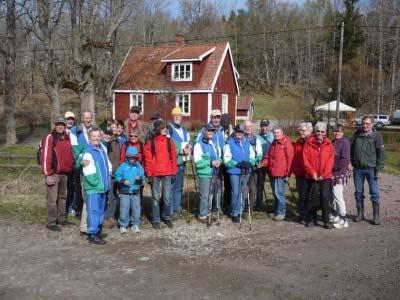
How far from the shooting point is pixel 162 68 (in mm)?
34312

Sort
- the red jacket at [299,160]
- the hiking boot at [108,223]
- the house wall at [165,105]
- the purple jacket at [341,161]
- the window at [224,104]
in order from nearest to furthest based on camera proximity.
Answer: the hiking boot at [108,223]
the purple jacket at [341,161]
the red jacket at [299,160]
the house wall at [165,105]
the window at [224,104]

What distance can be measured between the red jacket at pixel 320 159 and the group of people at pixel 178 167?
2cm

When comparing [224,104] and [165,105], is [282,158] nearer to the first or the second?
[165,105]

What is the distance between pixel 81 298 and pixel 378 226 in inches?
202

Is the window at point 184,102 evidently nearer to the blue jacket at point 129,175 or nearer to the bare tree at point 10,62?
the bare tree at point 10,62

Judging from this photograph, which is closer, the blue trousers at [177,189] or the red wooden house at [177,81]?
the blue trousers at [177,189]

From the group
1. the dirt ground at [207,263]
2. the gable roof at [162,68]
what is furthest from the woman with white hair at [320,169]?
the gable roof at [162,68]

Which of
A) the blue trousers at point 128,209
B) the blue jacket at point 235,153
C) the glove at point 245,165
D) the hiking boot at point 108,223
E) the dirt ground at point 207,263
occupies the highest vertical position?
the blue jacket at point 235,153

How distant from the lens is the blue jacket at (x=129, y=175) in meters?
6.99

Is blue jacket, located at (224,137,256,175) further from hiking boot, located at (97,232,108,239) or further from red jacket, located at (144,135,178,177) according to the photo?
hiking boot, located at (97,232,108,239)

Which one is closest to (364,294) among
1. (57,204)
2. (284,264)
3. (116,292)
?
(284,264)

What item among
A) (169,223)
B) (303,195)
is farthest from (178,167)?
(303,195)

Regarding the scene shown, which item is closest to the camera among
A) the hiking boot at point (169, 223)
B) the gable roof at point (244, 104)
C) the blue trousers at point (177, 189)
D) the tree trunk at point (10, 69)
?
the hiking boot at point (169, 223)

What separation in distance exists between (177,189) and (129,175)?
1.32 metres
